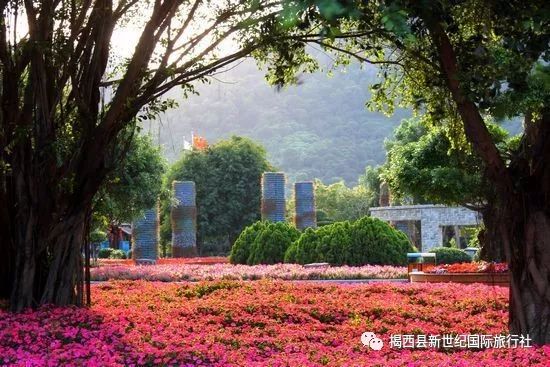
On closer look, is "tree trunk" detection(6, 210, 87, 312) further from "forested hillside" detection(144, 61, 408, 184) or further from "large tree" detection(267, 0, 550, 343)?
"forested hillside" detection(144, 61, 408, 184)

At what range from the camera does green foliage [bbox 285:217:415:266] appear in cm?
1705

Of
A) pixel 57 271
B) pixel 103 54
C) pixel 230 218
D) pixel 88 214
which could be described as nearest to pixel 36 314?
pixel 57 271

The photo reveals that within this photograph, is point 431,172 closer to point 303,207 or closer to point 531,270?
point 531,270

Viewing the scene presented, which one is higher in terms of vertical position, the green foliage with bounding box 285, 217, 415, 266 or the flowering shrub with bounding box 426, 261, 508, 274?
the green foliage with bounding box 285, 217, 415, 266

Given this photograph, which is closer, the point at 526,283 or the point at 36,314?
the point at 526,283

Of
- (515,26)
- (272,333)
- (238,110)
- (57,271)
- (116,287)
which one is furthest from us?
(238,110)

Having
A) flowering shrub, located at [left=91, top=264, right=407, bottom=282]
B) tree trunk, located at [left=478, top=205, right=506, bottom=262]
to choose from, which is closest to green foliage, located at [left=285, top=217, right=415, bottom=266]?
flowering shrub, located at [left=91, top=264, right=407, bottom=282]

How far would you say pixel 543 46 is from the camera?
4789 millimetres

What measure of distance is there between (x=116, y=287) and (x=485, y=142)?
632 centimetres

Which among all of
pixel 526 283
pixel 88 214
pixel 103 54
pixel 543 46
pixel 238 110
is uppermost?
pixel 238 110

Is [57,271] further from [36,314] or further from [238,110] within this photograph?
[238,110]

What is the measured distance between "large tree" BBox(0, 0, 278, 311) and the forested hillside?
96.6 m

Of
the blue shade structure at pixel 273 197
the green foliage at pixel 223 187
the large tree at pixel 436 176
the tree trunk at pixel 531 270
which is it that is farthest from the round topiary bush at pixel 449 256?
the green foliage at pixel 223 187

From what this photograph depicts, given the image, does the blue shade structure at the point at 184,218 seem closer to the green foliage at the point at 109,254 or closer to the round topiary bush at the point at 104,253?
the green foliage at the point at 109,254
